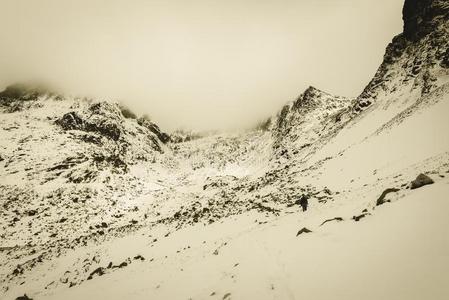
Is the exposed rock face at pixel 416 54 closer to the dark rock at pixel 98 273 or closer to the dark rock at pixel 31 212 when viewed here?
the dark rock at pixel 98 273

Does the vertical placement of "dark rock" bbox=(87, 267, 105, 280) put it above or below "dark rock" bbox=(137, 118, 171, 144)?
below

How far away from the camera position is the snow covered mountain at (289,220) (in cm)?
895

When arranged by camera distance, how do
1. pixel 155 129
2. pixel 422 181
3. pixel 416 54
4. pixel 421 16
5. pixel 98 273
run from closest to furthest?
pixel 422 181 < pixel 98 273 < pixel 416 54 < pixel 421 16 < pixel 155 129

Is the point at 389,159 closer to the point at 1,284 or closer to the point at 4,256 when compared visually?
the point at 1,284

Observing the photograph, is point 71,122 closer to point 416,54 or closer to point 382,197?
point 416,54

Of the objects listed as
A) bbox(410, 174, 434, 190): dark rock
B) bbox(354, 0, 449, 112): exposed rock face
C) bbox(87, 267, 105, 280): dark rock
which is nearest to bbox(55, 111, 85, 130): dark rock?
bbox(354, 0, 449, 112): exposed rock face

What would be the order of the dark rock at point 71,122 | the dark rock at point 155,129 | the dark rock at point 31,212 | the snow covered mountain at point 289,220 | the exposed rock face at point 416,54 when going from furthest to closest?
the dark rock at point 155,129 → the dark rock at point 71,122 → the dark rock at point 31,212 → the exposed rock face at point 416,54 → the snow covered mountain at point 289,220

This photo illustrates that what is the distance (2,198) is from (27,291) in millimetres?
61072

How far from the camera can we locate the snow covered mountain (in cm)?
895

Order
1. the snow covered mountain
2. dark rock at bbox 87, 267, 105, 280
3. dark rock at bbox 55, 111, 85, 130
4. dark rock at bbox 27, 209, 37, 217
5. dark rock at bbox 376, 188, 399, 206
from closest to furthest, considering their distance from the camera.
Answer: the snow covered mountain < dark rock at bbox 376, 188, 399, 206 < dark rock at bbox 87, 267, 105, 280 < dark rock at bbox 27, 209, 37, 217 < dark rock at bbox 55, 111, 85, 130

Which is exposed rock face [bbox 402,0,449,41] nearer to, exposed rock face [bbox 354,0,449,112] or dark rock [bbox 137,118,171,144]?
exposed rock face [bbox 354,0,449,112]

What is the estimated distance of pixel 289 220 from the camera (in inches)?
795

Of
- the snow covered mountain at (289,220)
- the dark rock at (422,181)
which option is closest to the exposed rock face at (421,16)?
the snow covered mountain at (289,220)

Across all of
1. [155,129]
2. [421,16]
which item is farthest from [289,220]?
[155,129]
